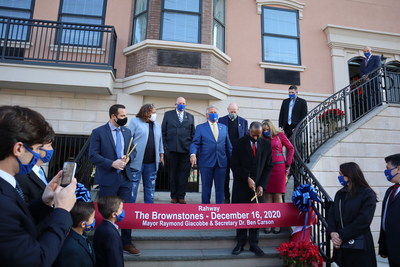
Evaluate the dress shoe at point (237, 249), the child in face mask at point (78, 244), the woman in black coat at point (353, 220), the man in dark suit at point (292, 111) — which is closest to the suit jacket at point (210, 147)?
the dress shoe at point (237, 249)

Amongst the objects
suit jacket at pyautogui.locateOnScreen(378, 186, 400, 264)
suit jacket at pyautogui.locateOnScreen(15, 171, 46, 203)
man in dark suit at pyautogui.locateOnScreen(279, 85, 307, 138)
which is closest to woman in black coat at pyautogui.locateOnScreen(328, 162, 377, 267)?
suit jacket at pyautogui.locateOnScreen(378, 186, 400, 264)

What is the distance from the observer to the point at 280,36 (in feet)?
33.4

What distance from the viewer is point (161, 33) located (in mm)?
8594

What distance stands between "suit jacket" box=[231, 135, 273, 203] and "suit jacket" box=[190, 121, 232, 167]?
25.4 inches

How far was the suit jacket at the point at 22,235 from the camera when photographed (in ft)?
A: 4.00

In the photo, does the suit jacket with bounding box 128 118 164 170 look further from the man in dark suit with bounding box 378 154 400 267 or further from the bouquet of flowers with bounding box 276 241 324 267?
the man in dark suit with bounding box 378 154 400 267

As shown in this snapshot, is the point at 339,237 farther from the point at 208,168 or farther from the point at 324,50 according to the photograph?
the point at 324,50

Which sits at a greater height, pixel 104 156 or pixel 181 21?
pixel 181 21

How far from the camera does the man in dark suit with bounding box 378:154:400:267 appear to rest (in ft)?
10.7

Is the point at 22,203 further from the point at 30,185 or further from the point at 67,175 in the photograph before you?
the point at 30,185

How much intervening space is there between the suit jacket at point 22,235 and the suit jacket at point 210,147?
3.77 metres

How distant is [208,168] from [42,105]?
594cm

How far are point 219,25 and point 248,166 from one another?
6.59 m

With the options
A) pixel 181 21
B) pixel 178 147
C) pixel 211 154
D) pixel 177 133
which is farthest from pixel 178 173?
pixel 181 21
